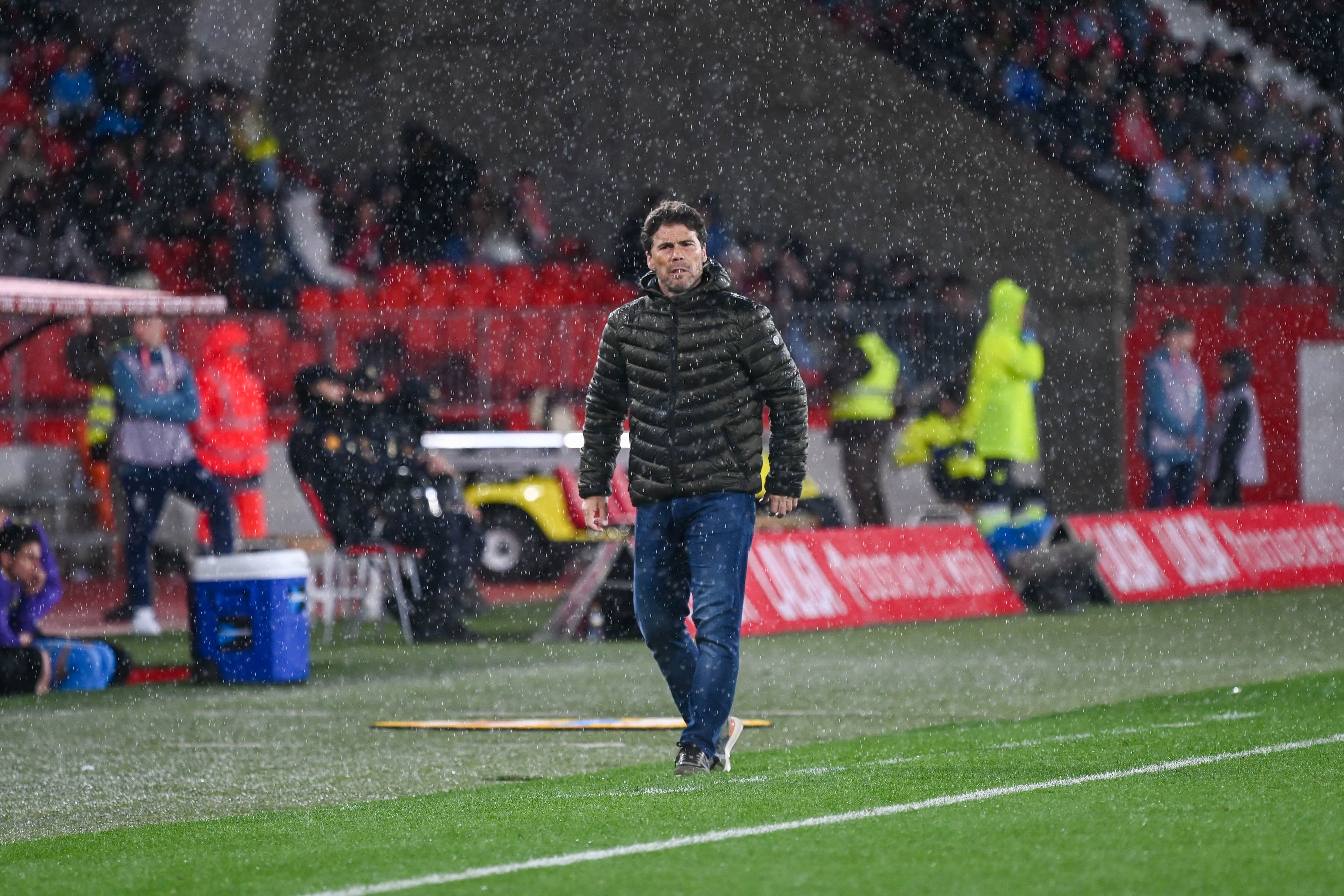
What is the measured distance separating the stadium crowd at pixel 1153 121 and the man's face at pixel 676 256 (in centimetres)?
1832

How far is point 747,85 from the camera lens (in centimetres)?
2659

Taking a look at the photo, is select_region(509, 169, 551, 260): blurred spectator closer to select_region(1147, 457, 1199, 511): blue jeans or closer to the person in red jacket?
the person in red jacket

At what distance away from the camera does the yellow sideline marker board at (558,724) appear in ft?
34.9

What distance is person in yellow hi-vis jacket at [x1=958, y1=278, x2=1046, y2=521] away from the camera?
19.4 m

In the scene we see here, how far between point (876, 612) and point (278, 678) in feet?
16.1

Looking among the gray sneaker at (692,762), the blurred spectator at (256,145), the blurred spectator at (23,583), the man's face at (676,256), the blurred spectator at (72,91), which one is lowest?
the gray sneaker at (692,762)

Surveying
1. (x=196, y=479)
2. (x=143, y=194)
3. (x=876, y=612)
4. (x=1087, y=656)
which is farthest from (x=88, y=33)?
(x=1087, y=656)

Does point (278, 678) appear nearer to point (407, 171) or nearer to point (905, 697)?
point (905, 697)

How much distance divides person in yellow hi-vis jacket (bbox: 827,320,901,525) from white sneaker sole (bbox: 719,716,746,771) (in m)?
13.7

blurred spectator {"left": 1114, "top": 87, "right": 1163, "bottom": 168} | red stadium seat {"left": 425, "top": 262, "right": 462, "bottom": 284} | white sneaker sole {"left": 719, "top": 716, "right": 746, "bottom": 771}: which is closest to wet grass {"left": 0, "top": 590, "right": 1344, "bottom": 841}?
white sneaker sole {"left": 719, "top": 716, "right": 746, "bottom": 771}

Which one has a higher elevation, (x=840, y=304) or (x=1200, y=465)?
(x=840, y=304)

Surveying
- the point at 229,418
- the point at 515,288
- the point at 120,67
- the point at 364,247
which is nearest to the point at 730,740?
the point at 229,418

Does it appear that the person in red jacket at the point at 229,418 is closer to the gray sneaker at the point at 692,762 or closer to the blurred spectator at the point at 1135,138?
the gray sneaker at the point at 692,762

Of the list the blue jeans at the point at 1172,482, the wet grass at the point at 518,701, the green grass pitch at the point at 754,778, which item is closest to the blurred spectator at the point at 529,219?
the blue jeans at the point at 1172,482
